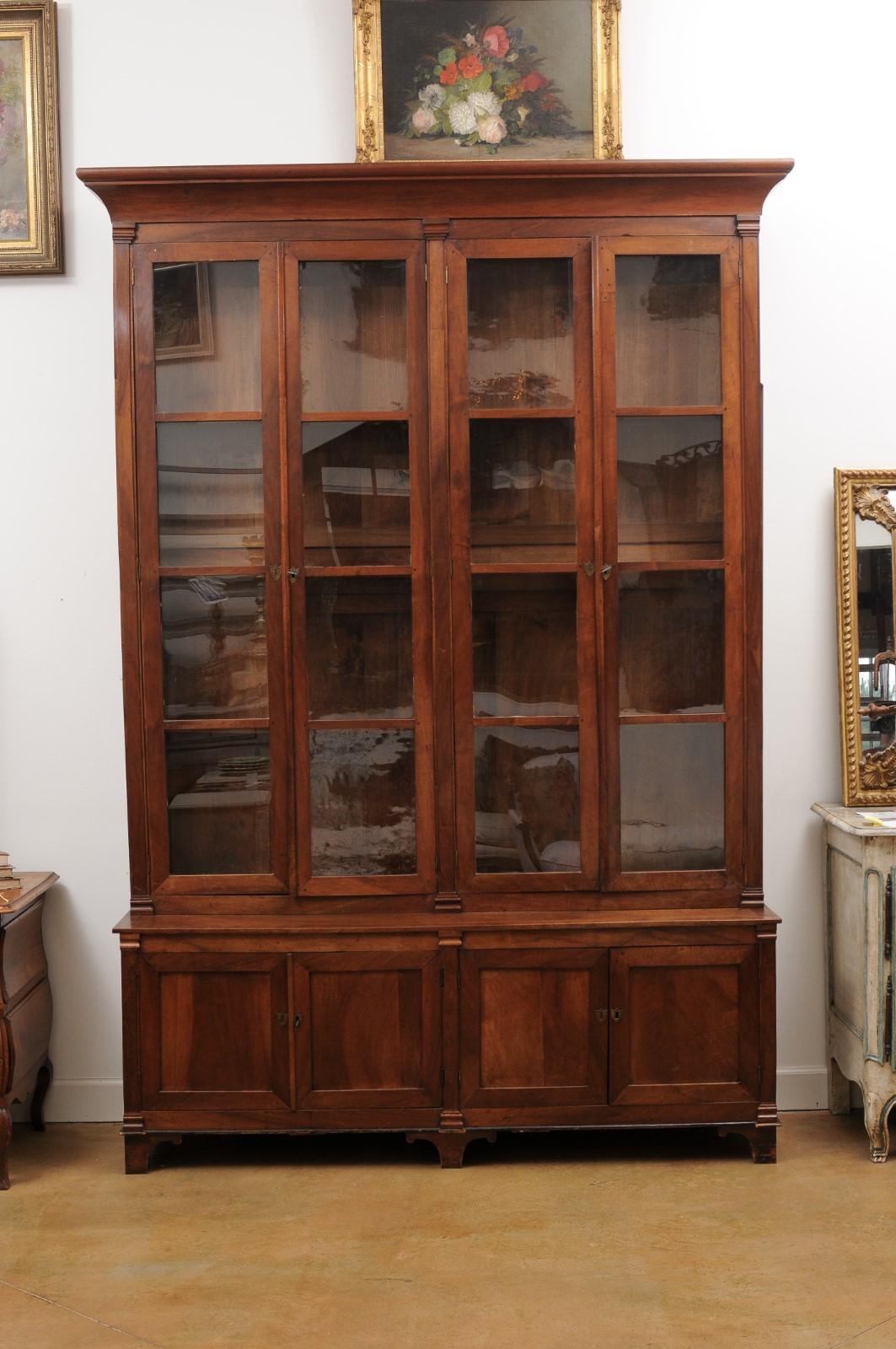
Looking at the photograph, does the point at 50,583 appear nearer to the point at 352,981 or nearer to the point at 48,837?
the point at 48,837

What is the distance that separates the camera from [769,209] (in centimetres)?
339

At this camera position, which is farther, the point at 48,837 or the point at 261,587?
the point at 48,837

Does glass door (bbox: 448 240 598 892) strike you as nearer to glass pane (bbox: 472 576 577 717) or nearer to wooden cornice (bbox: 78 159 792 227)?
glass pane (bbox: 472 576 577 717)

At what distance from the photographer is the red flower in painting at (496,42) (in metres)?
3.18

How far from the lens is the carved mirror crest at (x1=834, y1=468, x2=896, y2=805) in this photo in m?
3.39

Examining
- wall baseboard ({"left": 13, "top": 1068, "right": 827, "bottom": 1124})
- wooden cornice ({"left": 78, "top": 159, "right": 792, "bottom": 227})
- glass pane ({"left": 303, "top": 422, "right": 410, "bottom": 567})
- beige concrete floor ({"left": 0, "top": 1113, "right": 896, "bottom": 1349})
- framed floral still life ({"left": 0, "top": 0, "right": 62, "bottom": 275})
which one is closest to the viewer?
beige concrete floor ({"left": 0, "top": 1113, "right": 896, "bottom": 1349})

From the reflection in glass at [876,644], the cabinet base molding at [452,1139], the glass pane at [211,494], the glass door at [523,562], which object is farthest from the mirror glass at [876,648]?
the glass pane at [211,494]

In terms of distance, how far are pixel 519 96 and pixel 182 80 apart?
95cm

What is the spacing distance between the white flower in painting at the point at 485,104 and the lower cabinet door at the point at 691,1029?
2.21 metres

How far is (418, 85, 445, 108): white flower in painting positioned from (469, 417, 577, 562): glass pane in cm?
87

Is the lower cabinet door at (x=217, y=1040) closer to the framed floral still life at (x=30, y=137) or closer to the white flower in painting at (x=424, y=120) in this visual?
the framed floral still life at (x=30, y=137)

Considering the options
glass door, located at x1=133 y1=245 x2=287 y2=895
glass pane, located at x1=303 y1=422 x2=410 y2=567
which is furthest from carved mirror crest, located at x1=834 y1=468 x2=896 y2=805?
glass door, located at x1=133 y1=245 x2=287 y2=895

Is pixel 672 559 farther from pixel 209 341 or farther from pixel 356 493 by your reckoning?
pixel 209 341

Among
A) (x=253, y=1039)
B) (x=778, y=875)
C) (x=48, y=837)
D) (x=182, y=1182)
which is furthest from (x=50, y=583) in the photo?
(x=778, y=875)
